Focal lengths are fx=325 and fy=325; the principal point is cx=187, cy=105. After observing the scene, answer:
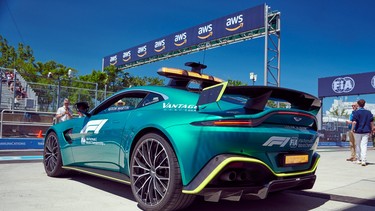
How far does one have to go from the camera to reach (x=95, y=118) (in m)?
4.34

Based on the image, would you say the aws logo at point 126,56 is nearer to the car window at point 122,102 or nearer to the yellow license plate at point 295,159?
the car window at point 122,102

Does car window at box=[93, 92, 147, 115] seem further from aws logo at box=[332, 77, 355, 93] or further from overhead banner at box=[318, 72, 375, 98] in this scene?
aws logo at box=[332, 77, 355, 93]

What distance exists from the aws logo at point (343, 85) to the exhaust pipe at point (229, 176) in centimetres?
2649

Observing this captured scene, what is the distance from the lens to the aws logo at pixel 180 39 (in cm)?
2745

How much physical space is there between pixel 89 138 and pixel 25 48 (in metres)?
43.4

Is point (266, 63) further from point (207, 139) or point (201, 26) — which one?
point (207, 139)

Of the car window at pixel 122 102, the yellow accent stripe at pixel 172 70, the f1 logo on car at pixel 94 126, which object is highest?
the yellow accent stripe at pixel 172 70

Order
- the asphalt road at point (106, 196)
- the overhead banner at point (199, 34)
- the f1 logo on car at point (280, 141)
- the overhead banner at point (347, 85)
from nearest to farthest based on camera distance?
1. the f1 logo on car at point (280, 141)
2. the asphalt road at point (106, 196)
3. the overhead banner at point (199, 34)
4. the overhead banner at point (347, 85)

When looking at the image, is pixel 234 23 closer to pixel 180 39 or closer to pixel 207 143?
pixel 180 39

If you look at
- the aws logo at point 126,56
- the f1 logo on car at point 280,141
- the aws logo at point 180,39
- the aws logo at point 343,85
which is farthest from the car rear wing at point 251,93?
the aws logo at point 126,56

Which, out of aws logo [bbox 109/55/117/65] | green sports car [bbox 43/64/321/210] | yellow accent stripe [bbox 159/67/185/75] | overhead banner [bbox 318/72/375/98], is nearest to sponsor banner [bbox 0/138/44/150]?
green sports car [bbox 43/64/321/210]

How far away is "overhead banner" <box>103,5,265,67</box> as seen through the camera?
19.7 meters

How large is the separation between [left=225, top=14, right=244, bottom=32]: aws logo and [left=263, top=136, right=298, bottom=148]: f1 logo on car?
1833cm

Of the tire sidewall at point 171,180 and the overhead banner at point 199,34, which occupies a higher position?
the overhead banner at point 199,34
